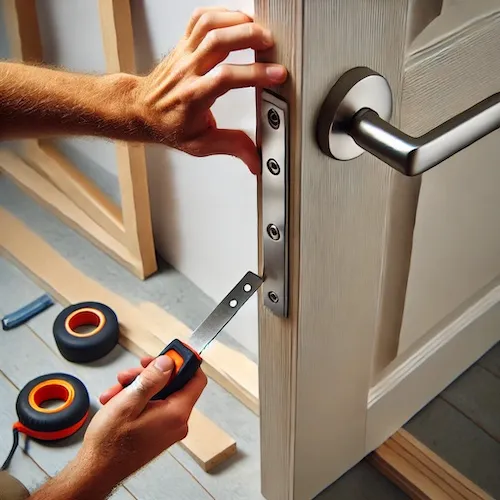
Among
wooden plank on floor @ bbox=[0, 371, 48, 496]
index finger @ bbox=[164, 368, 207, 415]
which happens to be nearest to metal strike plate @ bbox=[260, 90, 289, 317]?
index finger @ bbox=[164, 368, 207, 415]

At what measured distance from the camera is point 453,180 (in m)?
0.87

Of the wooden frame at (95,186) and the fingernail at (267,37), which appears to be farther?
the wooden frame at (95,186)

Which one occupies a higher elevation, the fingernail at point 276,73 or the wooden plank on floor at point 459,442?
the fingernail at point 276,73

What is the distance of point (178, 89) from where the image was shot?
26.1 inches

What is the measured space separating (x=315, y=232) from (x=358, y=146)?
10cm

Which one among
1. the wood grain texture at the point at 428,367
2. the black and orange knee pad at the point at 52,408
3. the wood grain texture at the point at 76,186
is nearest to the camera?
the wood grain texture at the point at 428,367

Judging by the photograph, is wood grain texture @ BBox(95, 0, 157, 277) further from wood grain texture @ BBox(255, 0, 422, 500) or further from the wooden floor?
wood grain texture @ BBox(255, 0, 422, 500)

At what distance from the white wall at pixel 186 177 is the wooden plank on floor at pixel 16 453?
366 mm

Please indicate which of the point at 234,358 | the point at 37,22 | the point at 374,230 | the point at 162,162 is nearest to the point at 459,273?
the point at 374,230

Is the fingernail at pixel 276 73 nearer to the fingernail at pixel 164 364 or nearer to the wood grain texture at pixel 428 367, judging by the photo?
the fingernail at pixel 164 364

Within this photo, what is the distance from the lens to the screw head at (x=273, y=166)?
0.66 meters

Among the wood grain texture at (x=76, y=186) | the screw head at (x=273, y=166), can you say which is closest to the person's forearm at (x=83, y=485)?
the screw head at (x=273, y=166)

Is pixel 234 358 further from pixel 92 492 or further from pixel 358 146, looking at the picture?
pixel 358 146

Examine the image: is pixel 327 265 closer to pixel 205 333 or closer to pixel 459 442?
pixel 205 333
